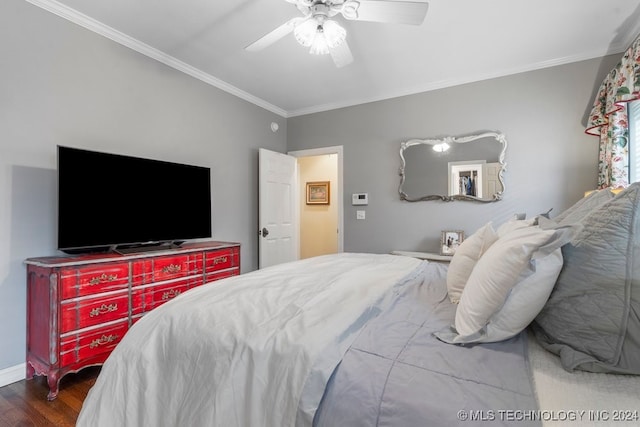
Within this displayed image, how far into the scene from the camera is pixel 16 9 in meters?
1.98

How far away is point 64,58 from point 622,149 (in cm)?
446

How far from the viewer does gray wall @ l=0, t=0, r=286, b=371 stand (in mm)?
1955

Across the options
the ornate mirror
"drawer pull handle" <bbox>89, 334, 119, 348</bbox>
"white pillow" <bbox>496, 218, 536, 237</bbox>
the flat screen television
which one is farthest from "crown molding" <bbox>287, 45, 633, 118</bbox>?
"drawer pull handle" <bbox>89, 334, 119, 348</bbox>

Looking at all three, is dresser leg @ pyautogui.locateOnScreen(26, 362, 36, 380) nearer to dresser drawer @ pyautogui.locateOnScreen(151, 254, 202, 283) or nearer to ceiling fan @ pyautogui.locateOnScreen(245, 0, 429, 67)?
dresser drawer @ pyautogui.locateOnScreen(151, 254, 202, 283)

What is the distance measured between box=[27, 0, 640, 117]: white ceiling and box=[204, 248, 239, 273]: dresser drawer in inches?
76.4

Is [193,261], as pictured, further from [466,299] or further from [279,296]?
[466,299]

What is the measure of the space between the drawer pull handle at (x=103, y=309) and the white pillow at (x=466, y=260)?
7.26 ft

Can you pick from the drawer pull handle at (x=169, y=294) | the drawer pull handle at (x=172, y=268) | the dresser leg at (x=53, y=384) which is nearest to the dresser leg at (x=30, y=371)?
the dresser leg at (x=53, y=384)

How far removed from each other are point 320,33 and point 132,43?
6.12 ft

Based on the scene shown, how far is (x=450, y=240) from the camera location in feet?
10.7

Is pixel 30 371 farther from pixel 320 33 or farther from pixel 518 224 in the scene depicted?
pixel 518 224

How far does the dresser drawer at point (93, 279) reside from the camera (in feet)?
5.98

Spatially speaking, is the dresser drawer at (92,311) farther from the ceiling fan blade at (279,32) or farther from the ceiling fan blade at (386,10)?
the ceiling fan blade at (386,10)

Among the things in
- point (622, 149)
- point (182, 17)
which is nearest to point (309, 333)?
point (182, 17)
